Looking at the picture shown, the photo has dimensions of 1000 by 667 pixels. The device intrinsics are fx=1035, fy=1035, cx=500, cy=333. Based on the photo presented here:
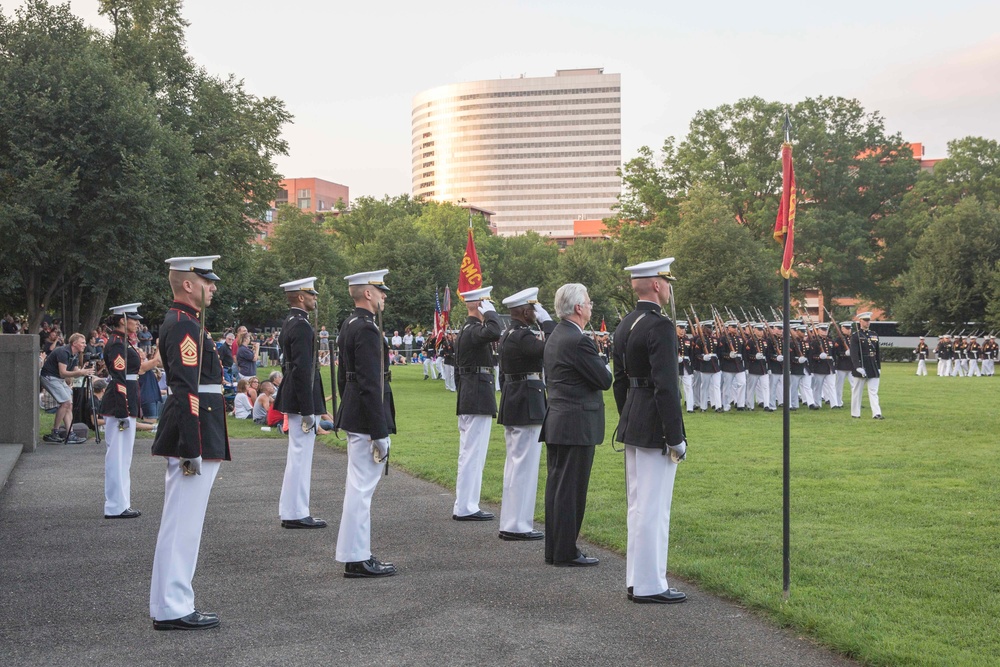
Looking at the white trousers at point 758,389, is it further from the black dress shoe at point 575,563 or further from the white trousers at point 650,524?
the white trousers at point 650,524

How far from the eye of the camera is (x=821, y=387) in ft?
78.6

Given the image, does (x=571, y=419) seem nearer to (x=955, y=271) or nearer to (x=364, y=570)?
(x=364, y=570)

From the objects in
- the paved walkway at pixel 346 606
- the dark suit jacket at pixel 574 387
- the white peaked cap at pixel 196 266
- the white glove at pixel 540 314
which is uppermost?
the white peaked cap at pixel 196 266

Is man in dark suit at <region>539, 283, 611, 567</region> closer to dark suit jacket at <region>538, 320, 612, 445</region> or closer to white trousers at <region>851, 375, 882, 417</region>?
dark suit jacket at <region>538, 320, 612, 445</region>

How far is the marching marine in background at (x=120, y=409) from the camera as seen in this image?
32.8 feet

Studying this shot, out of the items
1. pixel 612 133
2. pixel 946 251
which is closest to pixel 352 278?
pixel 946 251

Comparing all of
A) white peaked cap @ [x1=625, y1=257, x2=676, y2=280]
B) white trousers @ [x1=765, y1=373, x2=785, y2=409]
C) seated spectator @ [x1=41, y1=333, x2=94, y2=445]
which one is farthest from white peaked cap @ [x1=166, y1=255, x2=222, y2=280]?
white trousers @ [x1=765, y1=373, x2=785, y2=409]

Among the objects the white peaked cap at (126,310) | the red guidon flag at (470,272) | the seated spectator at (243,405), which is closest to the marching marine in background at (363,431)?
the white peaked cap at (126,310)

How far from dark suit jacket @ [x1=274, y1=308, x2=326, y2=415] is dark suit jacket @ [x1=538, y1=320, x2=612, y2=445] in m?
2.92

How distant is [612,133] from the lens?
194 meters

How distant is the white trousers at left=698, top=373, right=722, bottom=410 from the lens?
23234 mm

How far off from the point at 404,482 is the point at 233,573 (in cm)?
468

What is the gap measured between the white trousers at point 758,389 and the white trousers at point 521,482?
1536cm

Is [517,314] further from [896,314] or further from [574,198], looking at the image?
[574,198]
